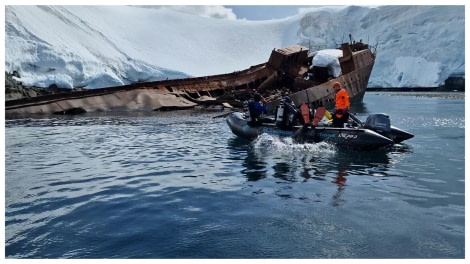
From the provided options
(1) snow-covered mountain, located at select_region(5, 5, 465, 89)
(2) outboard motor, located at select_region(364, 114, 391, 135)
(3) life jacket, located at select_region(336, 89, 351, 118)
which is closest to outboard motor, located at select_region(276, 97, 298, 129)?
(3) life jacket, located at select_region(336, 89, 351, 118)

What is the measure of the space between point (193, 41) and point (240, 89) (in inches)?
1795

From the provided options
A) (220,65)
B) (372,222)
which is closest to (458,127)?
(372,222)

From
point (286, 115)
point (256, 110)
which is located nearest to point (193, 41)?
point (256, 110)

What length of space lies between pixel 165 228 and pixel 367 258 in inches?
99.3

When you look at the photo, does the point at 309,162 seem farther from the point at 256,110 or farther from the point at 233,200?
the point at 256,110

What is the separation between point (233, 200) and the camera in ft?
22.0

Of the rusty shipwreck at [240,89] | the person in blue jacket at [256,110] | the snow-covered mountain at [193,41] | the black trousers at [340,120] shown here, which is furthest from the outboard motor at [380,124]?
the snow-covered mountain at [193,41]

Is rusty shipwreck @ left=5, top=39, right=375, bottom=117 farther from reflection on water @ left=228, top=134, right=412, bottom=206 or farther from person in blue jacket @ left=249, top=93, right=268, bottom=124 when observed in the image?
reflection on water @ left=228, top=134, right=412, bottom=206

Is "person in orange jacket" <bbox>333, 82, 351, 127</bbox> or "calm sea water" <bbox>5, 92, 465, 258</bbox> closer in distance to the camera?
"calm sea water" <bbox>5, 92, 465, 258</bbox>

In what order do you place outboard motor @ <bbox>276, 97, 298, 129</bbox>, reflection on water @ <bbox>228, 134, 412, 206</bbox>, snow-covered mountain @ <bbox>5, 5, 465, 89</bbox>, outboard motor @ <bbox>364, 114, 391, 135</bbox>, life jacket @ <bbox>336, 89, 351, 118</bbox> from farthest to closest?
1. snow-covered mountain @ <bbox>5, 5, 465, 89</bbox>
2. outboard motor @ <bbox>276, 97, 298, 129</bbox>
3. life jacket @ <bbox>336, 89, 351, 118</bbox>
4. outboard motor @ <bbox>364, 114, 391, 135</bbox>
5. reflection on water @ <bbox>228, 134, 412, 206</bbox>

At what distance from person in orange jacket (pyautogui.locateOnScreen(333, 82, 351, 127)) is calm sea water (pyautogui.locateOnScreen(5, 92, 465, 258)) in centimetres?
117

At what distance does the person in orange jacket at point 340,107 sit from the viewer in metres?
11.3

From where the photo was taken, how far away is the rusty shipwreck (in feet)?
72.7

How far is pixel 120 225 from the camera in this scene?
5.61 meters
